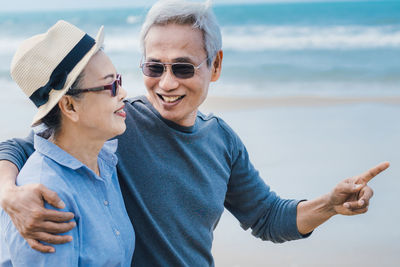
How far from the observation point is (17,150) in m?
2.30

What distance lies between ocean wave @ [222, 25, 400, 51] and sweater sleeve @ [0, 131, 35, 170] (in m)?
15.4

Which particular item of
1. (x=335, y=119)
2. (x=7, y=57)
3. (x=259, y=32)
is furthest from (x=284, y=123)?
(x=259, y=32)

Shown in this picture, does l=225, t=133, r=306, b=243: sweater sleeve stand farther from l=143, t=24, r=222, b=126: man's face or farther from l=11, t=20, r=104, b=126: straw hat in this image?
l=11, t=20, r=104, b=126: straw hat

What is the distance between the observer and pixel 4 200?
6.12ft

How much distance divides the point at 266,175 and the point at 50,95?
4.31 m

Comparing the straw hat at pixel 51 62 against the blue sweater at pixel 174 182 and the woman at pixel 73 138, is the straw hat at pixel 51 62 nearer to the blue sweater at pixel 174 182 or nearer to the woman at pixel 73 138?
the woman at pixel 73 138

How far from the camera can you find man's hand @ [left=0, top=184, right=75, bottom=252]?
176 cm

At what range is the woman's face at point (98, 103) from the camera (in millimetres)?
2020

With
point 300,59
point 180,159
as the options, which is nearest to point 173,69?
point 180,159

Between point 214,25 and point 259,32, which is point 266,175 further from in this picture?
point 259,32

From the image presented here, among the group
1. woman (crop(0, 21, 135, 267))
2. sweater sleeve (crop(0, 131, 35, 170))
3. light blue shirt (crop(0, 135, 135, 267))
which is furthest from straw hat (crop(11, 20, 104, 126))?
sweater sleeve (crop(0, 131, 35, 170))

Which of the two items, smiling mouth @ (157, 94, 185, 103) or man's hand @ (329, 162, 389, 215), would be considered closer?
man's hand @ (329, 162, 389, 215)

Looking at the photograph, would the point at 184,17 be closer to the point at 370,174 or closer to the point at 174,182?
the point at 174,182

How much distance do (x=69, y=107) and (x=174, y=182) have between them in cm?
75
